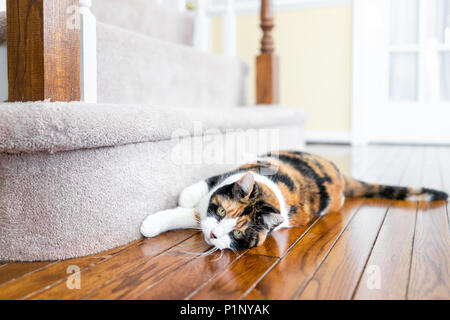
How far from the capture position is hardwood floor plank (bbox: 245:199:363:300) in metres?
0.76

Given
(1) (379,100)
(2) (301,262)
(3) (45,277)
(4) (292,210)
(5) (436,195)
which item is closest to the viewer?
(3) (45,277)

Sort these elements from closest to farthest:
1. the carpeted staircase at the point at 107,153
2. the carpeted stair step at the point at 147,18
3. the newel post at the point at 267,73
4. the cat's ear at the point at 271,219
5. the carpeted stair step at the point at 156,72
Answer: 1. the carpeted staircase at the point at 107,153
2. the cat's ear at the point at 271,219
3. the carpeted stair step at the point at 156,72
4. the carpeted stair step at the point at 147,18
5. the newel post at the point at 267,73

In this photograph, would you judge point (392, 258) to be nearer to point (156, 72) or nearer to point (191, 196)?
point (191, 196)

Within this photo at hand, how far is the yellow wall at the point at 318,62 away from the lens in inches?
136

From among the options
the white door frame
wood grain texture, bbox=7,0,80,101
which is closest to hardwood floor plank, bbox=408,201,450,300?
wood grain texture, bbox=7,0,80,101

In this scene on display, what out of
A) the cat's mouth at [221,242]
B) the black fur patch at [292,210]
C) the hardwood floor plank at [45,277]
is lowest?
the hardwood floor plank at [45,277]

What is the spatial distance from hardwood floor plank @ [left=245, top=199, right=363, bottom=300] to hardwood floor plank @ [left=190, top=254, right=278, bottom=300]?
0.06 ft

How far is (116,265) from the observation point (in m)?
0.88

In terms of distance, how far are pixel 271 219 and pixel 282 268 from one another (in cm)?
14

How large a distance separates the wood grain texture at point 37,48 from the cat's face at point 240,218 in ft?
1.50

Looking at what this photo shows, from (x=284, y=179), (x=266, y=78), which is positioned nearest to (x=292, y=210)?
(x=284, y=179)

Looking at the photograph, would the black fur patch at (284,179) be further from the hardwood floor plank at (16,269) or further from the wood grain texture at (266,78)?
the wood grain texture at (266,78)

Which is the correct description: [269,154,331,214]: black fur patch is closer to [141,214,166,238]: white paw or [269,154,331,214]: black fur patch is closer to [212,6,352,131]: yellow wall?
[141,214,166,238]: white paw

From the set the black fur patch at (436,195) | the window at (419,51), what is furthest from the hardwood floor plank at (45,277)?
the window at (419,51)
